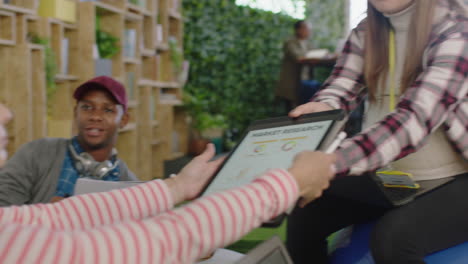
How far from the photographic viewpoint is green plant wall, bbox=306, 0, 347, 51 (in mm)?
7972

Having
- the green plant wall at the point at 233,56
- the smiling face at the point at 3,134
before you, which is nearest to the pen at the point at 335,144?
the smiling face at the point at 3,134

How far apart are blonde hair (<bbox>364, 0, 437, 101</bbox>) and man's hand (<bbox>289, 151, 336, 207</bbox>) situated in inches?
18.6

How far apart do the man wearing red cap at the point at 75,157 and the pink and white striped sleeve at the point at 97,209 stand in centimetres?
73

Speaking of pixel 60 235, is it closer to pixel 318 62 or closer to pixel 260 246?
pixel 260 246

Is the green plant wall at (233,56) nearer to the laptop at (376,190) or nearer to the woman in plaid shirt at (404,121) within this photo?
the woman in plaid shirt at (404,121)

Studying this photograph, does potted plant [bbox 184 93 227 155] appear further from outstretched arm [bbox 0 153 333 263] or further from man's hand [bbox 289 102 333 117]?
outstretched arm [bbox 0 153 333 263]

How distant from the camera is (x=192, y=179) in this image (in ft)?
3.54

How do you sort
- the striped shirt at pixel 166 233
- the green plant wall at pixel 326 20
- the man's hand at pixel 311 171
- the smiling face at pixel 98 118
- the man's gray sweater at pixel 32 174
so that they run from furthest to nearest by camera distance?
the green plant wall at pixel 326 20, the smiling face at pixel 98 118, the man's gray sweater at pixel 32 174, the man's hand at pixel 311 171, the striped shirt at pixel 166 233

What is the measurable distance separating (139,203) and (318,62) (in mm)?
4665

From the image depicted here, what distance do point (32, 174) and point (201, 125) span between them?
3719 millimetres

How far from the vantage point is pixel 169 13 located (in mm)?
4926

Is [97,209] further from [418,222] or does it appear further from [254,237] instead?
[254,237]

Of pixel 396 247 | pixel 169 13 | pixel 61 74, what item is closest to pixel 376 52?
pixel 396 247

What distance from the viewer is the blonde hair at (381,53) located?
4.03ft
